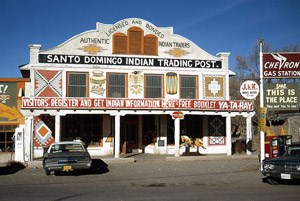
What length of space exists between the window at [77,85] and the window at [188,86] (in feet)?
22.4

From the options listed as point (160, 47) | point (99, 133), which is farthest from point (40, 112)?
point (160, 47)

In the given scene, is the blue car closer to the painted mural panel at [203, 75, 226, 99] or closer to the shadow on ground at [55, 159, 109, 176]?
the shadow on ground at [55, 159, 109, 176]

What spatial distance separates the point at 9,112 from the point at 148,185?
15.1 metres

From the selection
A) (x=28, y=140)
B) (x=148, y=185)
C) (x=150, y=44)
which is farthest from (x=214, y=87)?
(x=148, y=185)

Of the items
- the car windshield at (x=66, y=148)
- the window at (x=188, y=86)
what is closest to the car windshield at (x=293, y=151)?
the car windshield at (x=66, y=148)

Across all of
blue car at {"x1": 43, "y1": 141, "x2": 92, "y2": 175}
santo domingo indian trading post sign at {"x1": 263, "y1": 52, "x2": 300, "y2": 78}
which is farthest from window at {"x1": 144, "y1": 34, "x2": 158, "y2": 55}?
blue car at {"x1": 43, "y1": 141, "x2": 92, "y2": 175}

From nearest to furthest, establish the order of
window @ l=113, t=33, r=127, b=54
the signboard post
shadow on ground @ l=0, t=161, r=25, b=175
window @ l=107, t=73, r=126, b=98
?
the signboard post < shadow on ground @ l=0, t=161, r=25, b=175 < window @ l=107, t=73, r=126, b=98 < window @ l=113, t=33, r=127, b=54

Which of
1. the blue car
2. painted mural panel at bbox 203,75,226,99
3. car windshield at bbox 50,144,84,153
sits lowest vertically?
the blue car

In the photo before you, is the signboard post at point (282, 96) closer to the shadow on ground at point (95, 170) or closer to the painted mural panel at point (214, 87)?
the shadow on ground at point (95, 170)

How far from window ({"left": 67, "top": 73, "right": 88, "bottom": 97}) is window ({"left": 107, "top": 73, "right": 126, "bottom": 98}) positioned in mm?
1674

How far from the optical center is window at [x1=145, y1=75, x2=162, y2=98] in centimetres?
2703

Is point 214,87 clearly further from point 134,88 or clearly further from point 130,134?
point 130,134

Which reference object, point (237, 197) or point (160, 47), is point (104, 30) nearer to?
point (160, 47)

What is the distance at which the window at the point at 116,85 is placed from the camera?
26453 millimetres
